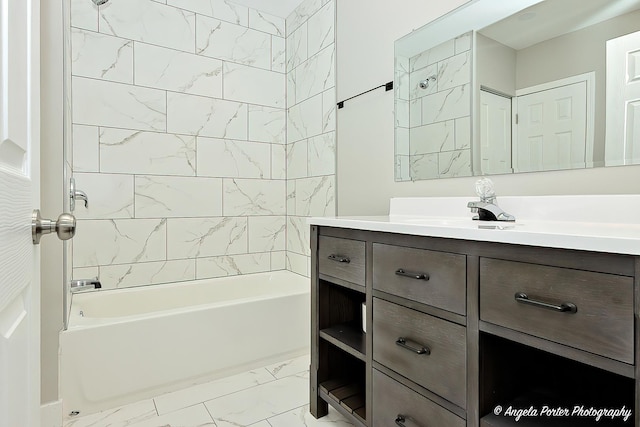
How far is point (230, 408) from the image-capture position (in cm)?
170

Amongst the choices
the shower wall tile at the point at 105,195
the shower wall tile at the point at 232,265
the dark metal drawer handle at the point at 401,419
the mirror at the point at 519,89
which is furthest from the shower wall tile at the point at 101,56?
the dark metal drawer handle at the point at 401,419

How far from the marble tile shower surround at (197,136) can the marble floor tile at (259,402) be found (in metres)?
0.97

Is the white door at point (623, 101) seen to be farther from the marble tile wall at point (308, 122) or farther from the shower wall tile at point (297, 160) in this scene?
the shower wall tile at point (297, 160)

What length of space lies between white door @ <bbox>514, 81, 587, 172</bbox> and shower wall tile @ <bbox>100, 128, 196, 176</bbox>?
205cm

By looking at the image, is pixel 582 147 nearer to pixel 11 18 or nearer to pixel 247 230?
pixel 11 18

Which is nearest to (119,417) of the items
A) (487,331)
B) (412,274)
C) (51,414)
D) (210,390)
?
(51,414)

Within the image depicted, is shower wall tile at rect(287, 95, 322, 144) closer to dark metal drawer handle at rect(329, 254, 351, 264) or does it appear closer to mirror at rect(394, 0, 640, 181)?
mirror at rect(394, 0, 640, 181)

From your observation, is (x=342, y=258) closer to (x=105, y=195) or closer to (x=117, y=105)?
(x=105, y=195)

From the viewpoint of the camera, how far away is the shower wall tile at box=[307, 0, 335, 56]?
95.3 inches

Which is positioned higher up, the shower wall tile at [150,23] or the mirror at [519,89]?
the shower wall tile at [150,23]

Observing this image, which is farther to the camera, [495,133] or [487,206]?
[495,133]

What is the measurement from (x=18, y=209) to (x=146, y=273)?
2131 millimetres

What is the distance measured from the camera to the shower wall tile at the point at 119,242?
7.35 ft

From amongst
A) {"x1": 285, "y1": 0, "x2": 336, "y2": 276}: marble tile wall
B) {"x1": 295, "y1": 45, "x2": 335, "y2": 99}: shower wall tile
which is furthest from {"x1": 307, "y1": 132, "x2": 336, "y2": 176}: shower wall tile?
{"x1": 295, "y1": 45, "x2": 335, "y2": 99}: shower wall tile
